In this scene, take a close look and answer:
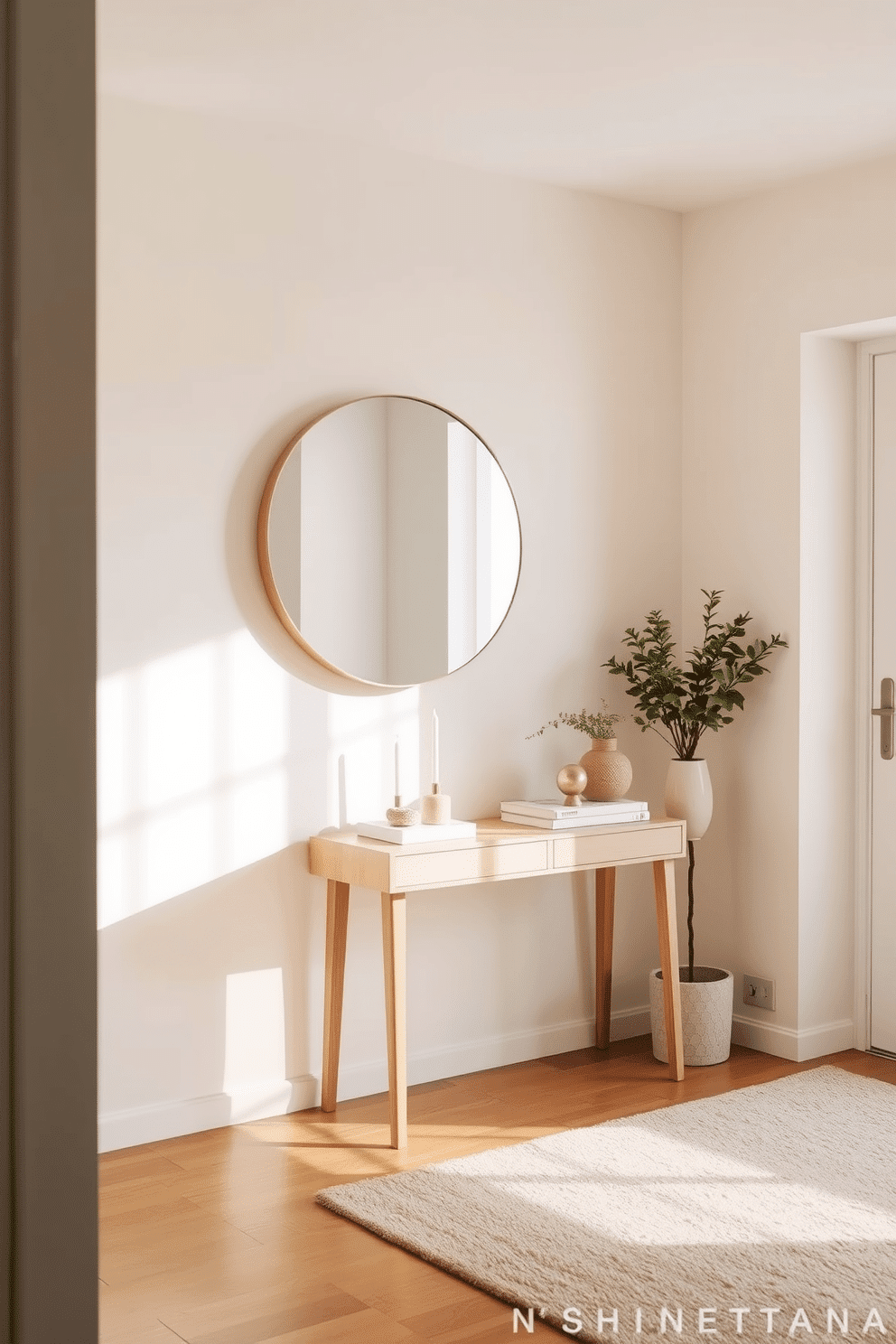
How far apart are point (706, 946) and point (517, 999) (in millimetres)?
709

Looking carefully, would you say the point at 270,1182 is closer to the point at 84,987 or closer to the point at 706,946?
the point at 706,946

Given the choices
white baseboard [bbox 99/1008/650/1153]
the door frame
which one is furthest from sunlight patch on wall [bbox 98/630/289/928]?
the door frame

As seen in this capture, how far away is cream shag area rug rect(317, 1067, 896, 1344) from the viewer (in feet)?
7.93

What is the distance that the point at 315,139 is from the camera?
11.8ft

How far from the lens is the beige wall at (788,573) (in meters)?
4.01

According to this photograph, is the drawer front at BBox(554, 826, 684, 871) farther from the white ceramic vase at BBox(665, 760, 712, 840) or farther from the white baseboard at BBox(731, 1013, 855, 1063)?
the white baseboard at BBox(731, 1013, 855, 1063)

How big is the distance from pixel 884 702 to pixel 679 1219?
1.85 m

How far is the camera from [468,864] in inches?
134

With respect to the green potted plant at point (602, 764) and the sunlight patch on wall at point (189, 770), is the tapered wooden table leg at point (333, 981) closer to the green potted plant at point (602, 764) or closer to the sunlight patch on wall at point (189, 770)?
the sunlight patch on wall at point (189, 770)

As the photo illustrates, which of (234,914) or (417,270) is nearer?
(234,914)

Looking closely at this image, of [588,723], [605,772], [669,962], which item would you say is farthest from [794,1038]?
[588,723]

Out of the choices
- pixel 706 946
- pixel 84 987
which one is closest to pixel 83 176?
pixel 84 987

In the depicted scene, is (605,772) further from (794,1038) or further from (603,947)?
(794,1038)

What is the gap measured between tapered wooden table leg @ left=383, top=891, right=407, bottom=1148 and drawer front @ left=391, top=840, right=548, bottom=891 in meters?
0.06
